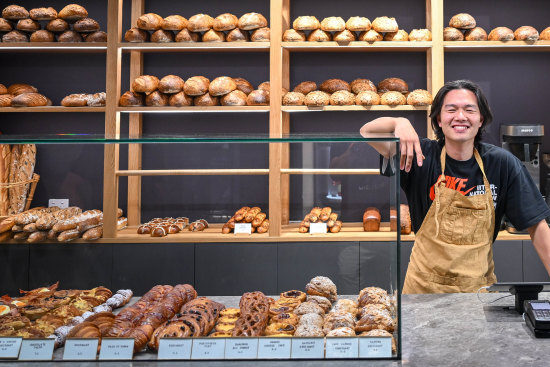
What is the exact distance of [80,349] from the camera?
933 millimetres

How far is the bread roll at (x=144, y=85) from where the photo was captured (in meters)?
3.43

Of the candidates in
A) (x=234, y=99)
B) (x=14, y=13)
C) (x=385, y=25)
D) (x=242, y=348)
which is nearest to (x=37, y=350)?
(x=242, y=348)

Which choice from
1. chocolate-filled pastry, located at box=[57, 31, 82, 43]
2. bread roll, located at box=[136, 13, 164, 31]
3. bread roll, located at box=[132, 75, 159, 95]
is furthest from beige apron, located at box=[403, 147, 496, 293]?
chocolate-filled pastry, located at box=[57, 31, 82, 43]

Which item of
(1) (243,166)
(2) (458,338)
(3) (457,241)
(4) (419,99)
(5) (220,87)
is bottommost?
(2) (458,338)

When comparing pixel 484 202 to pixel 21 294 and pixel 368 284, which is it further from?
pixel 21 294

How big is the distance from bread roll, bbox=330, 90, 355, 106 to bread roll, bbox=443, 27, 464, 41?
77cm

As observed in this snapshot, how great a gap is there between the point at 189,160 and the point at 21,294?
603 millimetres

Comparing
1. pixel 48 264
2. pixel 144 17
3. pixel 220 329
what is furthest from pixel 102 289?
pixel 144 17

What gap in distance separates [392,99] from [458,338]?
2498mm

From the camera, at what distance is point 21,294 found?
3.76 ft

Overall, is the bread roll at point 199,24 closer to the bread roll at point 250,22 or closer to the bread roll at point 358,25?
the bread roll at point 250,22

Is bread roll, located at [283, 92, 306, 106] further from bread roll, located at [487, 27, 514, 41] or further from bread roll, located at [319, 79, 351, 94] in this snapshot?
bread roll, located at [487, 27, 514, 41]

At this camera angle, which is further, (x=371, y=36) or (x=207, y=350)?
(x=371, y=36)

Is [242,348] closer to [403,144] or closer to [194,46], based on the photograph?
[403,144]
